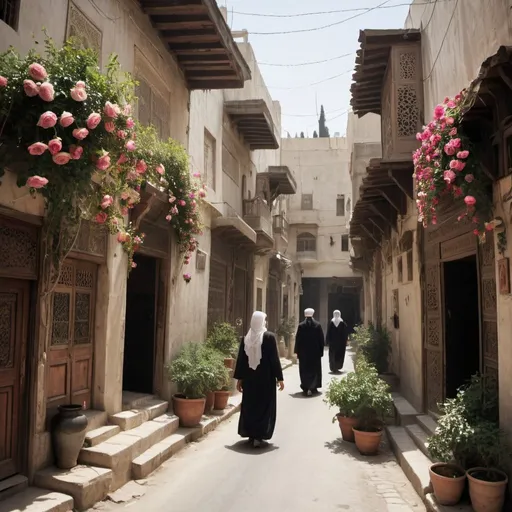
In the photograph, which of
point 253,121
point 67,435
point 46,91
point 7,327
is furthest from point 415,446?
point 253,121

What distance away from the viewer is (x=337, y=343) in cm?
1605

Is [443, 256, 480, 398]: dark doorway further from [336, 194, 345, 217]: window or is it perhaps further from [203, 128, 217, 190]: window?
[336, 194, 345, 217]: window

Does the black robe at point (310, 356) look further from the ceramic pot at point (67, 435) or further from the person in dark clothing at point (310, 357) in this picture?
the ceramic pot at point (67, 435)

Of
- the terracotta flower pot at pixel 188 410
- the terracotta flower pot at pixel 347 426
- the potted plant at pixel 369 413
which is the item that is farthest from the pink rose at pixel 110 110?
the terracotta flower pot at pixel 347 426

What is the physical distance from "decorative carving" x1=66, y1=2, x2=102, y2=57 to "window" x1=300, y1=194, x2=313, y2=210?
85.3 feet

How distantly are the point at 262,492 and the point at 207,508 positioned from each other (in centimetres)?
66

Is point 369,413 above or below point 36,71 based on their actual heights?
below

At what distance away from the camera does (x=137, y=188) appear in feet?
21.7

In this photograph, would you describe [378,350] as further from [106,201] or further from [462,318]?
[106,201]

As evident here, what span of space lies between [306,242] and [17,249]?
2745 centimetres

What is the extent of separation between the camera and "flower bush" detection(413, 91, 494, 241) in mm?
4750

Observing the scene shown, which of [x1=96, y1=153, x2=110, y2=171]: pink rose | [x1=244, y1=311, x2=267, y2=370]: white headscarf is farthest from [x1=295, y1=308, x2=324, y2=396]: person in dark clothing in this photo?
[x1=96, y1=153, x2=110, y2=171]: pink rose

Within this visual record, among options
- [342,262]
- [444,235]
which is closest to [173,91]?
[444,235]

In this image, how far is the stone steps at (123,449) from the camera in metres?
5.34
